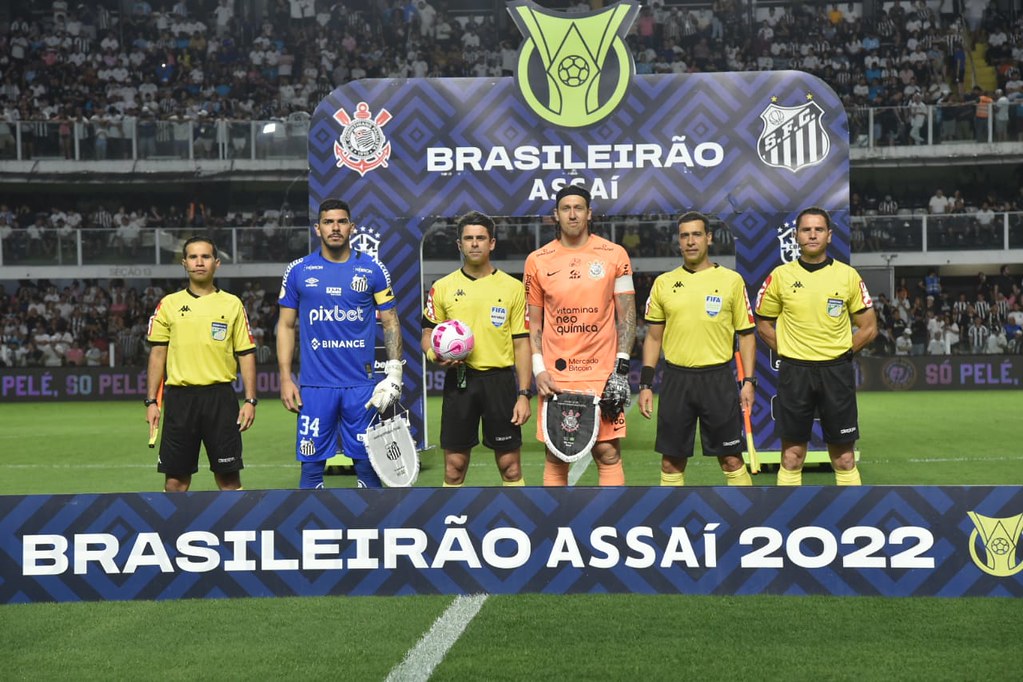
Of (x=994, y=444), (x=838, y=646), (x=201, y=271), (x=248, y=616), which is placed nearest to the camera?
(x=838, y=646)

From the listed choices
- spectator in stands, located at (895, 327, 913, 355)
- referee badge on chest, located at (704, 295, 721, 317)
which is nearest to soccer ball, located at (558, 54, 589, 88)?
referee badge on chest, located at (704, 295, 721, 317)

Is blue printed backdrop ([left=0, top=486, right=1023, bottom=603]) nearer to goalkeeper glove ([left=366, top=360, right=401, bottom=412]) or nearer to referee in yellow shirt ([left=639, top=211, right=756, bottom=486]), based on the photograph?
goalkeeper glove ([left=366, top=360, right=401, bottom=412])

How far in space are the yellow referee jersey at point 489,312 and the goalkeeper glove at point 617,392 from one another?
0.74 metres

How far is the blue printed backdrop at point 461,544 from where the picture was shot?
526 centimetres

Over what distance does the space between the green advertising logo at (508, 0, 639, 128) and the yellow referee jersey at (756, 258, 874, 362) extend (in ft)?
12.0

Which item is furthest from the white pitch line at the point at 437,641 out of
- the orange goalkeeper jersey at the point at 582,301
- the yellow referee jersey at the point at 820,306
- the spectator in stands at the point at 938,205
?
the spectator in stands at the point at 938,205

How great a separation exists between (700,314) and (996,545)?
9.07 feet

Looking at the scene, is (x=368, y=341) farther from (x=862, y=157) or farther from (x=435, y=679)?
(x=862, y=157)

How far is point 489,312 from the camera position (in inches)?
295

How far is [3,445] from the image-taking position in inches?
559

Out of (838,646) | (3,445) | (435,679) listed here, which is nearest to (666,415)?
(838,646)

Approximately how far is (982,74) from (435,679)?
101 ft

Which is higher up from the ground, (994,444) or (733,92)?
(733,92)

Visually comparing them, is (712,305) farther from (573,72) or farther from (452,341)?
(573,72)
